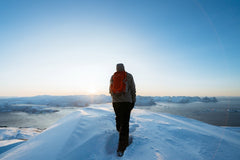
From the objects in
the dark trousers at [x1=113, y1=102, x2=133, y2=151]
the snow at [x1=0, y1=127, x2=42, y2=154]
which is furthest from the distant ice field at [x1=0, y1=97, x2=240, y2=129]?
the dark trousers at [x1=113, y1=102, x2=133, y2=151]

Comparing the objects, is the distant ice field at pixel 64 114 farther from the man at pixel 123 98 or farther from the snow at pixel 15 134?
the man at pixel 123 98

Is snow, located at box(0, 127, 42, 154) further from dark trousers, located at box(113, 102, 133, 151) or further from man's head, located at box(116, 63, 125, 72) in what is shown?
man's head, located at box(116, 63, 125, 72)

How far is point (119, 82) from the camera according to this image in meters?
2.24

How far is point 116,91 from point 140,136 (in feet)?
3.73

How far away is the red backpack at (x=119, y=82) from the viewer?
2.19m

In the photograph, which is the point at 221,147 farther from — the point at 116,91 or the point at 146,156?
the point at 116,91

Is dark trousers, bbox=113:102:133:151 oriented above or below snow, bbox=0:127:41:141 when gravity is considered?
above

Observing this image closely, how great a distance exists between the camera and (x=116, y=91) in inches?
86.6

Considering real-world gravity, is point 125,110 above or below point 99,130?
above

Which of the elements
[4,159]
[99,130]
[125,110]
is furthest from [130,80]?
[4,159]

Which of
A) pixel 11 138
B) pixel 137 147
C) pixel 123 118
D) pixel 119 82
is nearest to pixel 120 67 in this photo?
pixel 119 82

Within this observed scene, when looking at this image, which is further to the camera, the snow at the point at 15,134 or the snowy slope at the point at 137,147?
the snow at the point at 15,134

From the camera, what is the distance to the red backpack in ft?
7.17

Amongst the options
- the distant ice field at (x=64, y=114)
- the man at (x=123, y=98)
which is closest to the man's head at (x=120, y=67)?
the man at (x=123, y=98)
